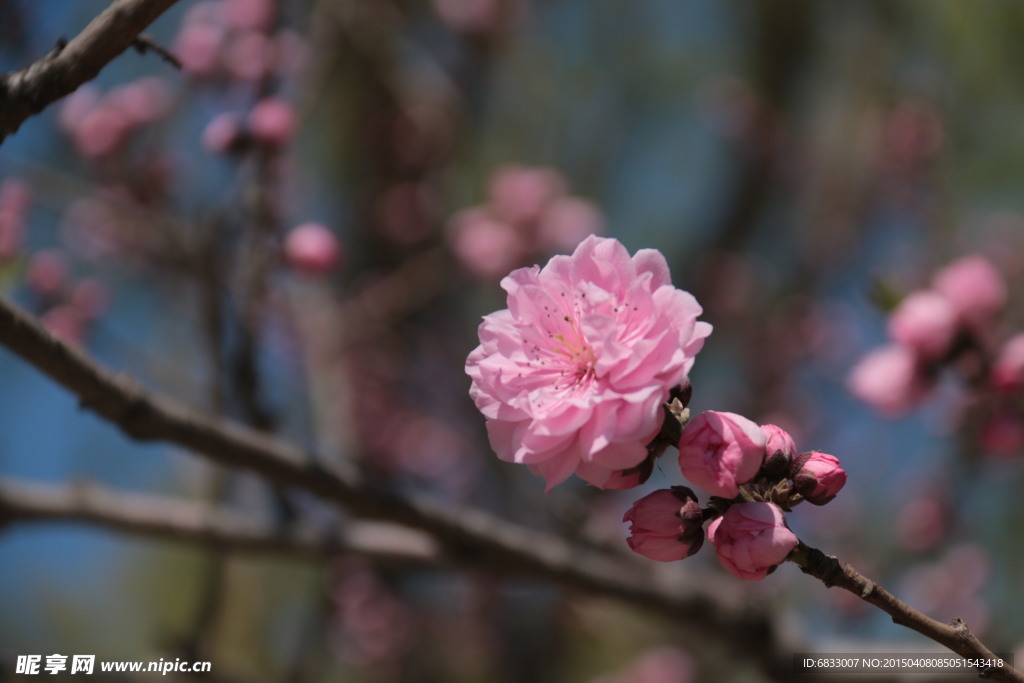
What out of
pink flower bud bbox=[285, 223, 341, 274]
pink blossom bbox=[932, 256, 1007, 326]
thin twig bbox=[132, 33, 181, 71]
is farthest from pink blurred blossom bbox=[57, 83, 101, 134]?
pink blossom bbox=[932, 256, 1007, 326]

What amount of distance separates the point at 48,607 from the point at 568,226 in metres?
3.74

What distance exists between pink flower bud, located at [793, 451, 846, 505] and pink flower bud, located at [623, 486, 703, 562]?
12cm

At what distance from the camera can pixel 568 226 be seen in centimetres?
297

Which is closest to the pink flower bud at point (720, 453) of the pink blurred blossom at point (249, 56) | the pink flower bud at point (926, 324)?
the pink flower bud at point (926, 324)

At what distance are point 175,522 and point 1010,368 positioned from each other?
1.79 meters

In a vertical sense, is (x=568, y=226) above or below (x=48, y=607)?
above

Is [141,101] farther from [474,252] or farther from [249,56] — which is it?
[474,252]

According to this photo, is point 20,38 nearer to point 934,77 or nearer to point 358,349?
point 358,349

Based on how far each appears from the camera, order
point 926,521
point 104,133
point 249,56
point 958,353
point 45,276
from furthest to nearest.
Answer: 1. point 926,521
2. point 104,133
3. point 45,276
4. point 249,56
5. point 958,353

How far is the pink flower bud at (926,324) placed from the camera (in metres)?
1.61

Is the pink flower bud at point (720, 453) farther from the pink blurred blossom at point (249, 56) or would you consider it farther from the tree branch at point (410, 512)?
the pink blurred blossom at point (249, 56)

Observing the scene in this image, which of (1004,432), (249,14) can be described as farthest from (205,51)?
(1004,432)

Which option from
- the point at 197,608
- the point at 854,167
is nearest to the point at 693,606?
the point at 197,608

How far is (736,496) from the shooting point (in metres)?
0.82
